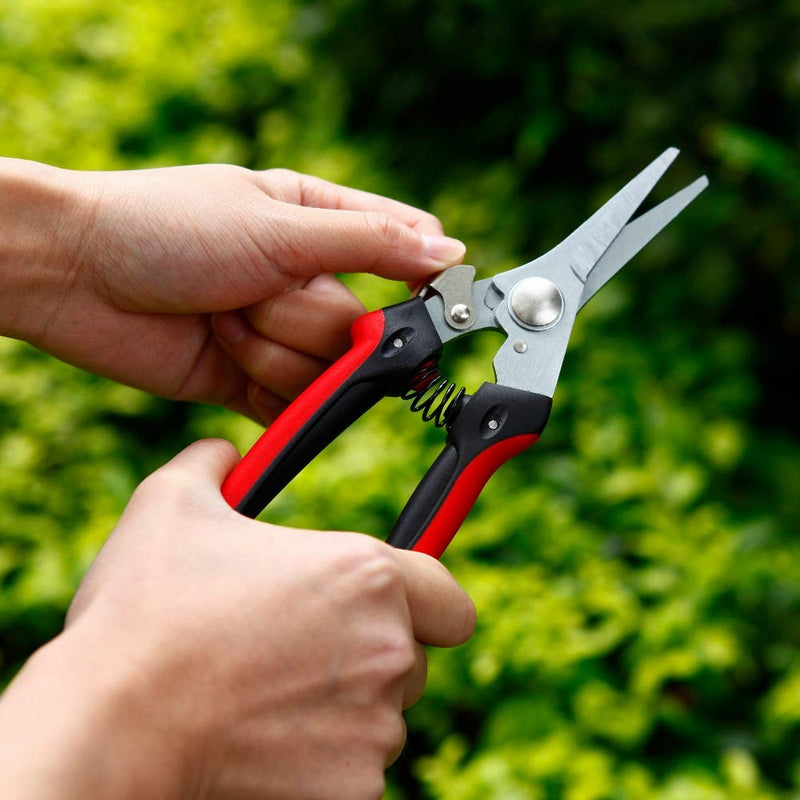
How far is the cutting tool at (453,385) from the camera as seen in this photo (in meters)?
1.17

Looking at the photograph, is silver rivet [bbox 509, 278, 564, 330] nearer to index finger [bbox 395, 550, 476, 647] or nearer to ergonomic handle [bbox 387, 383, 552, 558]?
ergonomic handle [bbox 387, 383, 552, 558]

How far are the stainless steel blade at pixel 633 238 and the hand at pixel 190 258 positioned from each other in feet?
0.66

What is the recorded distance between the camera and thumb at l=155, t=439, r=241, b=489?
1.10 m

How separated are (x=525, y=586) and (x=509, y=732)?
0.29 m

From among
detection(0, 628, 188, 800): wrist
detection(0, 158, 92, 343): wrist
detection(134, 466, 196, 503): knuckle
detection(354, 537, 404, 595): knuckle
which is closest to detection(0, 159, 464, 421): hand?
detection(0, 158, 92, 343): wrist

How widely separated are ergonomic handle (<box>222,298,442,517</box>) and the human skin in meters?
0.04

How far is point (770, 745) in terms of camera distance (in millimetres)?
1866

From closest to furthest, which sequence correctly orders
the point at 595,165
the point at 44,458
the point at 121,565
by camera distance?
the point at 121,565, the point at 44,458, the point at 595,165

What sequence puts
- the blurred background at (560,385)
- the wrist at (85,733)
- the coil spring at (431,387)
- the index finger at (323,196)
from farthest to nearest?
the blurred background at (560,385), the index finger at (323,196), the coil spring at (431,387), the wrist at (85,733)

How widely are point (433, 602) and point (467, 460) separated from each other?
207 mm

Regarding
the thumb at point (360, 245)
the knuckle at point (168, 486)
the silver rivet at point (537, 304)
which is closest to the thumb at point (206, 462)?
the knuckle at point (168, 486)

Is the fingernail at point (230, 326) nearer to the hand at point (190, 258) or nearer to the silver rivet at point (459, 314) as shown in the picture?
the hand at point (190, 258)

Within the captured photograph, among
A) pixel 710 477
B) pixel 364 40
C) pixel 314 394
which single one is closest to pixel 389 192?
pixel 364 40

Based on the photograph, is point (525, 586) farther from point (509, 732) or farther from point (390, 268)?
point (390, 268)
